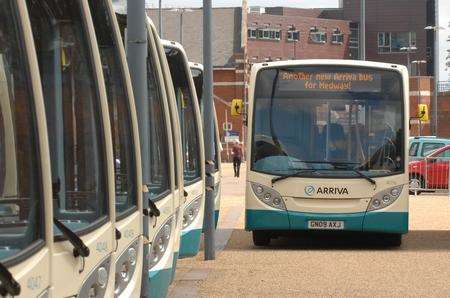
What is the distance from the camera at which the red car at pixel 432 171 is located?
3173cm

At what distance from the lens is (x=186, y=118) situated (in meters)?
11.6

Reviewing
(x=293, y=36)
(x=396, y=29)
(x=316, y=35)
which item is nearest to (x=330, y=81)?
(x=293, y=36)

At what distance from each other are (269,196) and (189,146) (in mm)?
3556

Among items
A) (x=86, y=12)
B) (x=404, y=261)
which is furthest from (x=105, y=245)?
(x=404, y=261)

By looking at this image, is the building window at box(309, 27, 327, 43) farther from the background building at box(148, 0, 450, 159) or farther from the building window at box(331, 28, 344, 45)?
the building window at box(331, 28, 344, 45)

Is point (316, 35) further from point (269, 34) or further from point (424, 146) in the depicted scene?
point (424, 146)

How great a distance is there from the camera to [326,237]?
17625 mm

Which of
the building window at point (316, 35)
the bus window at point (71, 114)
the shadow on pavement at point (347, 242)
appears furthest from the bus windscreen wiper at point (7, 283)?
the building window at point (316, 35)

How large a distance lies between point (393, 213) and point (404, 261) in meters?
1.37

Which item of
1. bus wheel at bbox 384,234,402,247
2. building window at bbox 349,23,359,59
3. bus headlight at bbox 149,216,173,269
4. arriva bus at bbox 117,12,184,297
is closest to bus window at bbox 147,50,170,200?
arriva bus at bbox 117,12,184,297

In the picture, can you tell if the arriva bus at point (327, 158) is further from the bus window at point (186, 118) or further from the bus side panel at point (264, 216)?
the bus window at point (186, 118)

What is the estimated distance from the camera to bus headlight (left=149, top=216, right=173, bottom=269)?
7.02 meters

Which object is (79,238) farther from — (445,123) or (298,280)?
(445,123)

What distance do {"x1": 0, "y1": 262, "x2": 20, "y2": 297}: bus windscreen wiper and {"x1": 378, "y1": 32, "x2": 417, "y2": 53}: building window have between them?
370 ft
